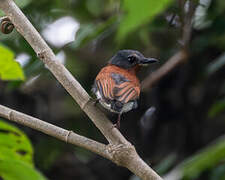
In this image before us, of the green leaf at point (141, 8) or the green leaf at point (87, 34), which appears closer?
the green leaf at point (141, 8)

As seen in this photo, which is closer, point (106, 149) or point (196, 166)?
point (106, 149)

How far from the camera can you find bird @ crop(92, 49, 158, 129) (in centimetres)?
282

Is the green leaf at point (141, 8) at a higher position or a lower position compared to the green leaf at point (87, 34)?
higher

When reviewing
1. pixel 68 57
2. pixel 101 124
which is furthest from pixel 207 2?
pixel 101 124

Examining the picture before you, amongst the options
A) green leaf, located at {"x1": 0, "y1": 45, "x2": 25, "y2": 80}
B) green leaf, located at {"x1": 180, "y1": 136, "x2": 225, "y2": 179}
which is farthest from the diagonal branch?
green leaf, located at {"x1": 180, "y1": 136, "x2": 225, "y2": 179}

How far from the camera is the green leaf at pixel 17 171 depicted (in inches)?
76.0

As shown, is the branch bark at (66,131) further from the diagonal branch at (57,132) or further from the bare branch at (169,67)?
the bare branch at (169,67)

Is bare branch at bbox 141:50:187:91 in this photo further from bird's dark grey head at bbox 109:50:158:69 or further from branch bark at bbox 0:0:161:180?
branch bark at bbox 0:0:161:180

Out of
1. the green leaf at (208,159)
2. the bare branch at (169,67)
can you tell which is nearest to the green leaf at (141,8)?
the green leaf at (208,159)

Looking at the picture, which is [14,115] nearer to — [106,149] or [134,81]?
[106,149]

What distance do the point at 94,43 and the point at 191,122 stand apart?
4.38 feet

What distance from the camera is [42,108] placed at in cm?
480

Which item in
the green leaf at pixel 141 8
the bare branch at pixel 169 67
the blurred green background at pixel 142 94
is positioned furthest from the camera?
the blurred green background at pixel 142 94

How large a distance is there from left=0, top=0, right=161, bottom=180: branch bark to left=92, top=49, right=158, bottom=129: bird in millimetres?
114
